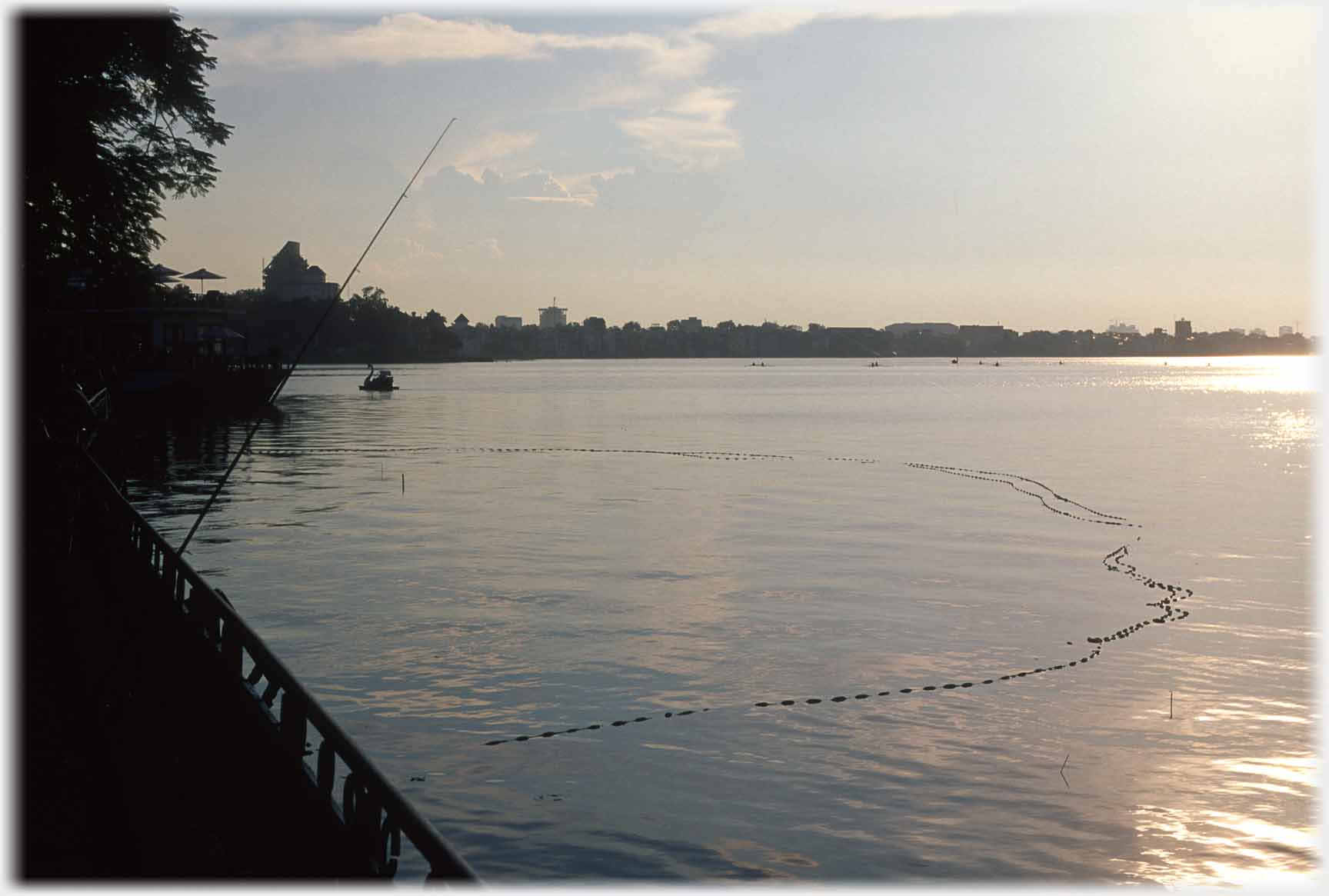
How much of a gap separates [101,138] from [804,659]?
20043mm

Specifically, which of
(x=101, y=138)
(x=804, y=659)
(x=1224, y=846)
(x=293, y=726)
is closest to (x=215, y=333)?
(x=101, y=138)

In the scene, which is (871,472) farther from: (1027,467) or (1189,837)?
(1189,837)

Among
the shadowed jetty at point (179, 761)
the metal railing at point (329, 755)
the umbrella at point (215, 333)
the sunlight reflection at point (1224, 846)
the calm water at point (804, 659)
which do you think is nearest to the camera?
the metal railing at point (329, 755)

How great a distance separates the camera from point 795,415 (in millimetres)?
95500

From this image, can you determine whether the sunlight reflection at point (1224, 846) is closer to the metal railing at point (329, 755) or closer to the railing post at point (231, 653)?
the metal railing at point (329, 755)

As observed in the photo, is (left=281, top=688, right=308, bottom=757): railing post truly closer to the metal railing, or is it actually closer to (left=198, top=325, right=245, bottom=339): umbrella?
the metal railing

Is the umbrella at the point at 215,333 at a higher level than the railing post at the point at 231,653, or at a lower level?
higher

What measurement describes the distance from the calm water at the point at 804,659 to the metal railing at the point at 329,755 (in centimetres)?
155

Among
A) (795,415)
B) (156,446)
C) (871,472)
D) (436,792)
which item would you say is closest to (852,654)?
(436,792)

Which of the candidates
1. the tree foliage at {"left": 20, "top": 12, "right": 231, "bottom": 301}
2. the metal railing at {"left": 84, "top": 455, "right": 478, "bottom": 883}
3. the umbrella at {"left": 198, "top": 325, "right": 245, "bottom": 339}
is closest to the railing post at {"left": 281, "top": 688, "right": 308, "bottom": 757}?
Result: the metal railing at {"left": 84, "top": 455, "right": 478, "bottom": 883}

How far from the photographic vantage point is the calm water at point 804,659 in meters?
10.5

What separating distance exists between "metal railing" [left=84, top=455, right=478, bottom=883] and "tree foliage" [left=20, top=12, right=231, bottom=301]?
508 inches

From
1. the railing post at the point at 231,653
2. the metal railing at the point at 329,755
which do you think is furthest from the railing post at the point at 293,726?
the railing post at the point at 231,653

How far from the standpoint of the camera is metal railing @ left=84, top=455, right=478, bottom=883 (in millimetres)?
5738
